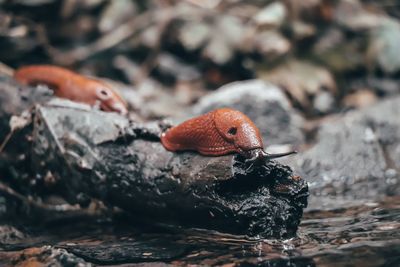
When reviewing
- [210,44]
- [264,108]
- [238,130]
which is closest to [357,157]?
[264,108]

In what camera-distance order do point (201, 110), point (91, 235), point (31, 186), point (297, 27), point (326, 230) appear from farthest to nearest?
1. point (297, 27)
2. point (201, 110)
3. point (31, 186)
4. point (91, 235)
5. point (326, 230)

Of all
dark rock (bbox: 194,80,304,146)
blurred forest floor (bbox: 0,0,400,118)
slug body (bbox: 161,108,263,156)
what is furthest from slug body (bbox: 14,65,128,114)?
blurred forest floor (bbox: 0,0,400,118)

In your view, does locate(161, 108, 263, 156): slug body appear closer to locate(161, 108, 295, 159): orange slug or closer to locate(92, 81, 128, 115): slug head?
locate(161, 108, 295, 159): orange slug

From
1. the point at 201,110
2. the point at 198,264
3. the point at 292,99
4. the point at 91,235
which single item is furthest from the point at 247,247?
the point at 292,99

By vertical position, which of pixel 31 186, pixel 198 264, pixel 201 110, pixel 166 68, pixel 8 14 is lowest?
pixel 198 264

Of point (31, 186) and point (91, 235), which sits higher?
point (31, 186)

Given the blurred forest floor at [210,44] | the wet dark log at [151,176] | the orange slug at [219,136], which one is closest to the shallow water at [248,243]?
the wet dark log at [151,176]

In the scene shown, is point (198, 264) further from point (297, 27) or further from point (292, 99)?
point (297, 27)

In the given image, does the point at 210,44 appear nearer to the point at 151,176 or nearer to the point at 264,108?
the point at 264,108
